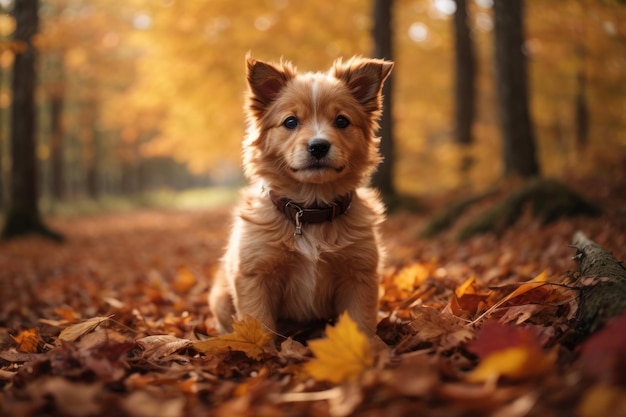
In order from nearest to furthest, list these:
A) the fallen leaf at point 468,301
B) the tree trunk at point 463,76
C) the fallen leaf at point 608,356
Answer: the fallen leaf at point 608,356
the fallen leaf at point 468,301
the tree trunk at point 463,76

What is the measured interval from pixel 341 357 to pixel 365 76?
2155 millimetres

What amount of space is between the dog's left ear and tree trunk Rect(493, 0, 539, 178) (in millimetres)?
5304

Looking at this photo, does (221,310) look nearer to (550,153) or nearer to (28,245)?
(28,245)

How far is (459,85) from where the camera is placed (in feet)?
44.3

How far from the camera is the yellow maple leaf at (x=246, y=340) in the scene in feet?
A: 8.44

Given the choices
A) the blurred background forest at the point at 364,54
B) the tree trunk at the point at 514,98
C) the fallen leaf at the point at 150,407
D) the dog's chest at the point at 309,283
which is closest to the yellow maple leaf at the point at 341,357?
the fallen leaf at the point at 150,407

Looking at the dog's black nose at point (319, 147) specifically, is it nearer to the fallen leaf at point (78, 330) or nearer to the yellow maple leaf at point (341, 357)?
the yellow maple leaf at point (341, 357)

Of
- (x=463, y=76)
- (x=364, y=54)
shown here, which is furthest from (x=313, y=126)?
(x=463, y=76)

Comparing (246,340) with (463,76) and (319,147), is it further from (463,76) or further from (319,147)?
(463,76)

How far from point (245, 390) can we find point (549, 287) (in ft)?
5.85

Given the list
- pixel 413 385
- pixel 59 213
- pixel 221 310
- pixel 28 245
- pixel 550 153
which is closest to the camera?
pixel 413 385

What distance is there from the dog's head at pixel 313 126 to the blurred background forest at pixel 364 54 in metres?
3.90

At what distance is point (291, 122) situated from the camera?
342 cm

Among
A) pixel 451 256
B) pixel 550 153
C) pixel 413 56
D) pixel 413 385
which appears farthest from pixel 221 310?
pixel 550 153
